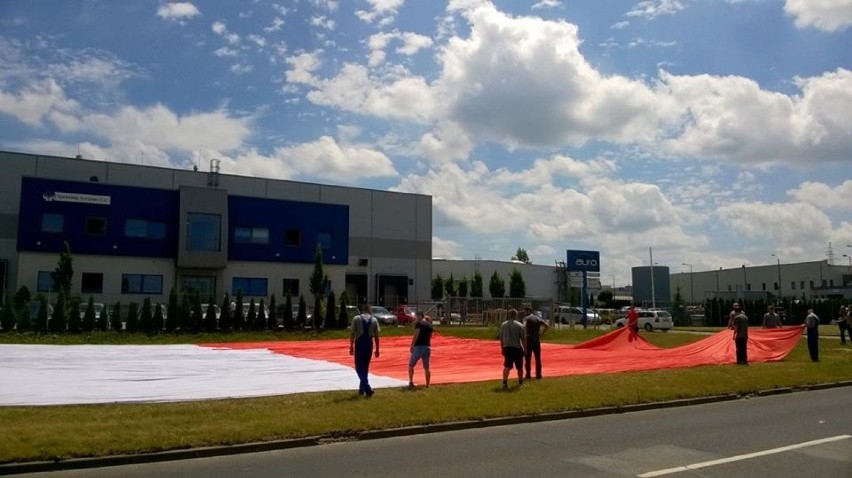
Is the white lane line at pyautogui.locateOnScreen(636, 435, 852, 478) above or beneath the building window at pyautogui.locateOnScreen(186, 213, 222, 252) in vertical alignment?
beneath

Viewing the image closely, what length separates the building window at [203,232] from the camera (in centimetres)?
5247

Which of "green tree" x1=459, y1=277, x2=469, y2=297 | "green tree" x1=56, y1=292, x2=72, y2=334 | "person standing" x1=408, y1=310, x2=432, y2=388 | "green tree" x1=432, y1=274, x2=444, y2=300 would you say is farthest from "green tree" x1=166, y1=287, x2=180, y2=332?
"green tree" x1=459, y1=277, x2=469, y2=297

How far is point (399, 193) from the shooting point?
72875 millimetres

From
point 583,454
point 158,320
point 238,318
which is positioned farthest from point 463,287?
point 583,454

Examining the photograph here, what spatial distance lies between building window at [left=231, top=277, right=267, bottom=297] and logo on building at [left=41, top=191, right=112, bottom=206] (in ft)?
35.2

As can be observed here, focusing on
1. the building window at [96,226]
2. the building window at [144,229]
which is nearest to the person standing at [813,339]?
the building window at [144,229]

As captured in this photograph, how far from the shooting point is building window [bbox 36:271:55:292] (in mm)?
47938

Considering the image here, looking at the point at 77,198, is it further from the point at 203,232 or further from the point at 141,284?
the point at 203,232

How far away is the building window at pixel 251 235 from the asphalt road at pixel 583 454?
4591cm

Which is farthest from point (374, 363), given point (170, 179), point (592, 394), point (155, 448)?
point (170, 179)

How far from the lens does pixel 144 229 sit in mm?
52031

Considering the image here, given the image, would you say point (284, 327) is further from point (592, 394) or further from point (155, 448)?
point (155, 448)

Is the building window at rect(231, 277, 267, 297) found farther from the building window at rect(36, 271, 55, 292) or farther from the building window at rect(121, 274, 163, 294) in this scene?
the building window at rect(36, 271, 55, 292)

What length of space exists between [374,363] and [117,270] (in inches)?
1381
